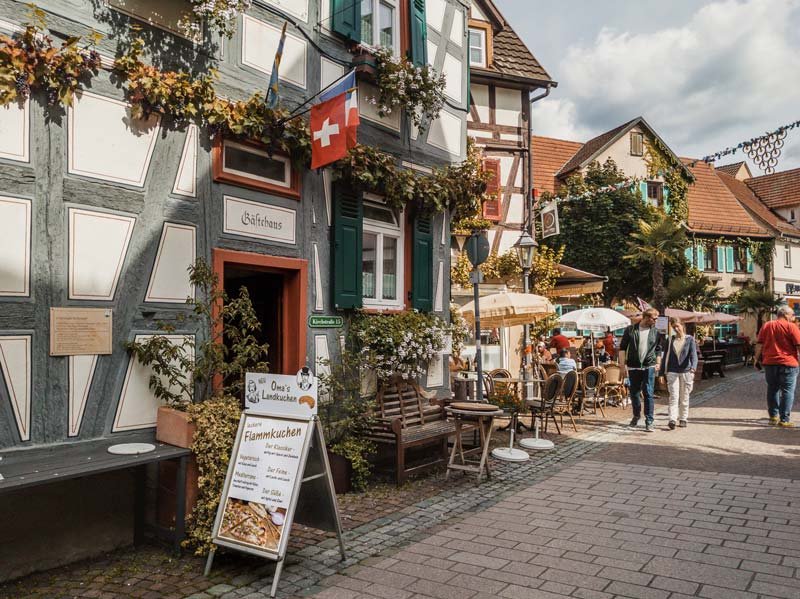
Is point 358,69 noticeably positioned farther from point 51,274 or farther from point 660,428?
point 660,428

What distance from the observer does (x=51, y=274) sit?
4.73 metres

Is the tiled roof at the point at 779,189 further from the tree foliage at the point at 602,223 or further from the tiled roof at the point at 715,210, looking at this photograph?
the tree foliage at the point at 602,223

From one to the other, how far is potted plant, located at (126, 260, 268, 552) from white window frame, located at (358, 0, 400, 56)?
12.3ft

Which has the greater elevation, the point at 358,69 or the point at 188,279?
the point at 358,69

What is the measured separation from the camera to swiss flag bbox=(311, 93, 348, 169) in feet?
19.7

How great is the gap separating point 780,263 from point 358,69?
111 ft


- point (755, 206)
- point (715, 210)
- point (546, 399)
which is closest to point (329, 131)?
point (546, 399)

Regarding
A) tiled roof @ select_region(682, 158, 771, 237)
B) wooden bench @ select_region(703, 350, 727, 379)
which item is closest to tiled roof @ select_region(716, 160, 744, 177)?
tiled roof @ select_region(682, 158, 771, 237)

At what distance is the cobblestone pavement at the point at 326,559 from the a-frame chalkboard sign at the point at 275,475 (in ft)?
0.64

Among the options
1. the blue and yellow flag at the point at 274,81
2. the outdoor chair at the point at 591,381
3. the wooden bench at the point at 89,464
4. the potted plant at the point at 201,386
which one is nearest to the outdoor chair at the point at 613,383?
the outdoor chair at the point at 591,381

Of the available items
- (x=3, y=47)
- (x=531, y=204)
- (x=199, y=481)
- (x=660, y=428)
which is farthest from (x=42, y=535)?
(x=531, y=204)

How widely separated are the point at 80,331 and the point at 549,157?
24.1 m

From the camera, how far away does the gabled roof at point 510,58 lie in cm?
1741

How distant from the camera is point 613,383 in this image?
13.5 meters
